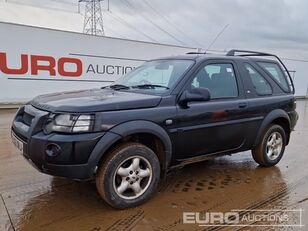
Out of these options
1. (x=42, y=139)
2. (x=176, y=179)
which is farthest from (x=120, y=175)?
(x=176, y=179)

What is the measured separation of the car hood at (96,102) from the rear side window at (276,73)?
2367 millimetres

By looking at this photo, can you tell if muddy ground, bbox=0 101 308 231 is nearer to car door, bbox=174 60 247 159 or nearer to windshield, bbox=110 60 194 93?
car door, bbox=174 60 247 159

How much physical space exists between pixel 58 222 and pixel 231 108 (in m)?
2.68

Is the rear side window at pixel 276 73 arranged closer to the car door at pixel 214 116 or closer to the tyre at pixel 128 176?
the car door at pixel 214 116

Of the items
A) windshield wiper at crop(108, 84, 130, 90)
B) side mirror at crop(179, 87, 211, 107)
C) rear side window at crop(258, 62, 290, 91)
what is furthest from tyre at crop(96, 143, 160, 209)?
rear side window at crop(258, 62, 290, 91)

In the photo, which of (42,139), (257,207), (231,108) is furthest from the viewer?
(231,108)

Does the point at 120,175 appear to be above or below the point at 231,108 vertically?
below

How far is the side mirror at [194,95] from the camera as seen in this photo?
157 inches

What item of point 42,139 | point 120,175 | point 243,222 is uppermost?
point 42,139

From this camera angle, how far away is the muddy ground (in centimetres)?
348

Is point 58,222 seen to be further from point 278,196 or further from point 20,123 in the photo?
point 278,196

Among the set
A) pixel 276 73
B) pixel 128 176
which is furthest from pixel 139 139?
pixel 276 73

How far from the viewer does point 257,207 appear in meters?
3.96

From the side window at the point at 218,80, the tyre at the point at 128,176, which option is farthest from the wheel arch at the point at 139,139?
the side window at the point at 218,80
